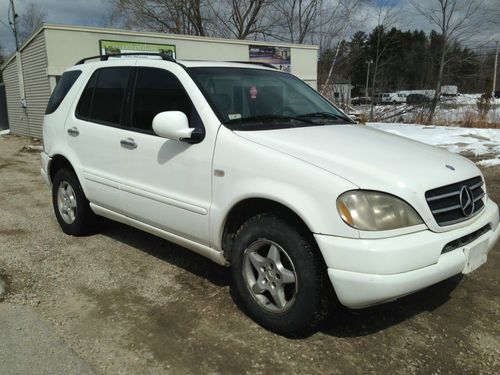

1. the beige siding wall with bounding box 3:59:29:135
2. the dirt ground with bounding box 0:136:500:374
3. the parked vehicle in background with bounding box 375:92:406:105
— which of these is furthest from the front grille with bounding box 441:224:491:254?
the parked vehicle in background with bounding box 375:92:406:105

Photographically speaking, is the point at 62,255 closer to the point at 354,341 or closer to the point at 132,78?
the point at 132,78

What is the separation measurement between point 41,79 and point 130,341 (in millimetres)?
14296

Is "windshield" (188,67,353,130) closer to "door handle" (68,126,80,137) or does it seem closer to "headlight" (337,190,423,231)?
"headlight" (337,190,423,231)

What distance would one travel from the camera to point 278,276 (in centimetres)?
304

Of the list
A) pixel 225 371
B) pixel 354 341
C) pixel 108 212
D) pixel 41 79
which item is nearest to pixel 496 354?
pixel 354 341

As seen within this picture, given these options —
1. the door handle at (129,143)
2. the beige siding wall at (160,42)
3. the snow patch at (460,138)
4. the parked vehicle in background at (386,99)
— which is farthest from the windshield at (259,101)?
the parked vehicle in background at (386,99)

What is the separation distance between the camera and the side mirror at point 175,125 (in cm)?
338

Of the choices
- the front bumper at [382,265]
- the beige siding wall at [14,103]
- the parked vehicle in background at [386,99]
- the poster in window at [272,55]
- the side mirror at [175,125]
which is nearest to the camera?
the front bumper at [382,265]

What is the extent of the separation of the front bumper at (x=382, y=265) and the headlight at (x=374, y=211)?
0.26ft

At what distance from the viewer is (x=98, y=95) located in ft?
15.1

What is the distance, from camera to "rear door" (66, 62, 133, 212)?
424 cm

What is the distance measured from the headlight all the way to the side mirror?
1.25 m

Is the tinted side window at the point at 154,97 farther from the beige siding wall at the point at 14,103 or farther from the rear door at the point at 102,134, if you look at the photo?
the beige siding wall at the point at 14,103

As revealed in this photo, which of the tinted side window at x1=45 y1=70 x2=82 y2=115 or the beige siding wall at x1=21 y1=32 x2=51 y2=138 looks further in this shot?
the beige siding wall at x1=21 y1=32 x2=51 y2=138
